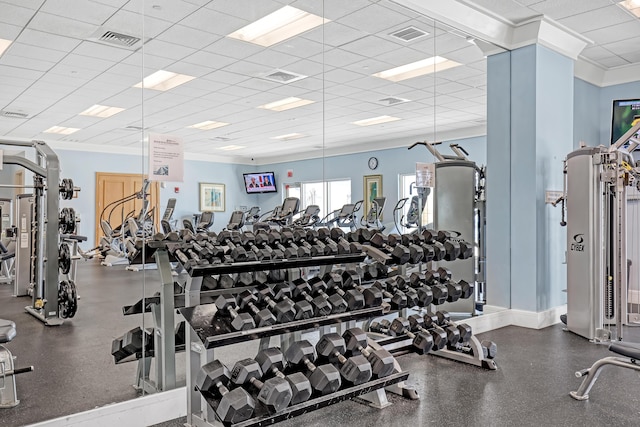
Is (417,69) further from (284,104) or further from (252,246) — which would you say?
(252,246)

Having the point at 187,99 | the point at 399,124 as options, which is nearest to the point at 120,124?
the point at 187,99

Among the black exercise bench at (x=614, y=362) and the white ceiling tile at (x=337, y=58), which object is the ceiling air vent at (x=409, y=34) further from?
the black exercise bench at (x=614, y=362)

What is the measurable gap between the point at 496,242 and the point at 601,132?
8.19 feet

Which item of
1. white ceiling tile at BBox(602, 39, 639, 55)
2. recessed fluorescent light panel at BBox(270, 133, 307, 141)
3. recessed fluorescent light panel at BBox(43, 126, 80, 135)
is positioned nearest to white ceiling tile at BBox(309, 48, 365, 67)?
recessed fluorescent light panel at BBox(270, 133, 307, 141)

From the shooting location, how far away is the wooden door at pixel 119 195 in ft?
9.23

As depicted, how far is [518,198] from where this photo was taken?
4848 millimetres

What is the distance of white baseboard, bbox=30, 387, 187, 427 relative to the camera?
237cm

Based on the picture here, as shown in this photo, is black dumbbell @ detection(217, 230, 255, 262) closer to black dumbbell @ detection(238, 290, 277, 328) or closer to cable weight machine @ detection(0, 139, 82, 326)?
black dumbbell @ detection(238, 290, 277, 328)

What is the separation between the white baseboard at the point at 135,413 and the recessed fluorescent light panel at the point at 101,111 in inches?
63.6

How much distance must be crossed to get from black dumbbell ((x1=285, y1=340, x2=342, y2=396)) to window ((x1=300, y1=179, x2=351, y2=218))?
139 cm

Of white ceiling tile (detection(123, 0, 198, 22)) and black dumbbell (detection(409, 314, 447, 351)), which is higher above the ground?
white ceiling tile (detection(123, 0, 198, 22))

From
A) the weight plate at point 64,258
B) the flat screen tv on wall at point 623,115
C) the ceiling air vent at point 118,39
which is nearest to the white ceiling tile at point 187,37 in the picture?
the ceiling air vent at point 118,39

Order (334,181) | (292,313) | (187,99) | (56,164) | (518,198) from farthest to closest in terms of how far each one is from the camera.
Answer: (518,198), (334,181), (187,99), (56,164), (292,313)

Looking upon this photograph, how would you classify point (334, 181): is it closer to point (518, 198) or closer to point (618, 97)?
point (518, 198)
